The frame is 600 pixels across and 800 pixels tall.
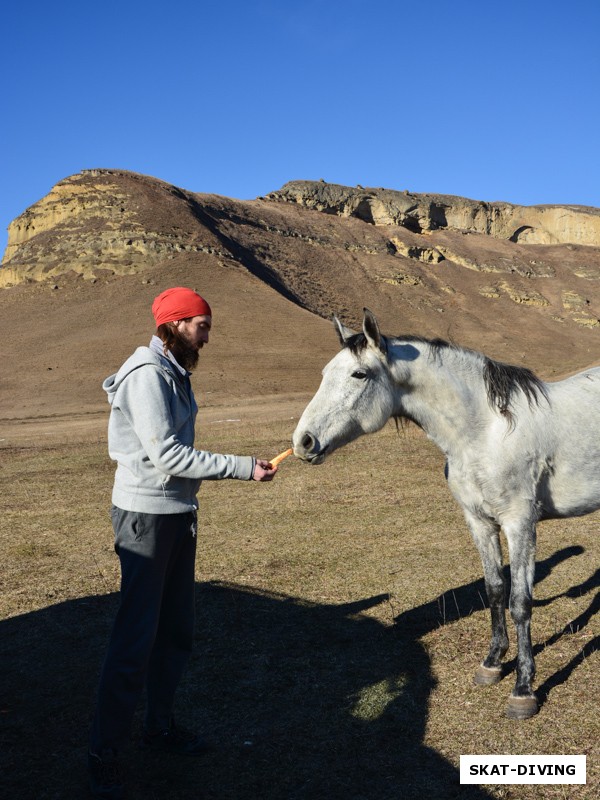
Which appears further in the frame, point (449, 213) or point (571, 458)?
point (449, 213)

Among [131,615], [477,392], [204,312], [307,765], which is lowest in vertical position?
[307,765]

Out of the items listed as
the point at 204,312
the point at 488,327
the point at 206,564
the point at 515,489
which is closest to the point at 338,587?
the point at 206,564

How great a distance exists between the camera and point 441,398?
4.77 meters

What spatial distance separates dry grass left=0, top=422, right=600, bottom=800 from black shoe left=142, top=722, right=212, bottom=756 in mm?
99

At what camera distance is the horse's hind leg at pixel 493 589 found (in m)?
4.83

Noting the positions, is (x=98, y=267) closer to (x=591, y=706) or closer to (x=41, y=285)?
(x=41, y=285)

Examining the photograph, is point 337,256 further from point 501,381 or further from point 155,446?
point 155,446

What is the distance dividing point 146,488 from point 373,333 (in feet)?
6.05

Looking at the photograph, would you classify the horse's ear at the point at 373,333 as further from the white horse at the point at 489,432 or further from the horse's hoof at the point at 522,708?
the horse's hoof at the point at 522,708

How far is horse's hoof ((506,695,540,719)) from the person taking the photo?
171 inches

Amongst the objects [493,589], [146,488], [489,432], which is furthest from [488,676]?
[146,488]

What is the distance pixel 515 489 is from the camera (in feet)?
15.0

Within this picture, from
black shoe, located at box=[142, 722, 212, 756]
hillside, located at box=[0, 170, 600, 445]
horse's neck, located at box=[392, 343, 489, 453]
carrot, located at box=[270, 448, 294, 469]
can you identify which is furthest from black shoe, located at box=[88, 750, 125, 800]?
hillside, located at box=[0, 170, 600, 445]

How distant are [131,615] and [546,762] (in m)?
2.54
